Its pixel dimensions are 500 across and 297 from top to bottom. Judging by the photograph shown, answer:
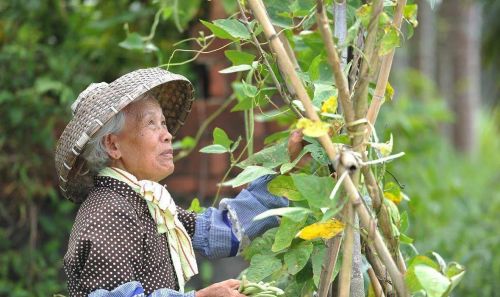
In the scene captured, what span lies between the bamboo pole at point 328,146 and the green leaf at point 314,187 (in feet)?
0.18

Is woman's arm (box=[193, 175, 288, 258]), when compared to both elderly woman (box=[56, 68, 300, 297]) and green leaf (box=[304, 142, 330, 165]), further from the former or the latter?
green leaf (box=[304, 142, 330, 165])

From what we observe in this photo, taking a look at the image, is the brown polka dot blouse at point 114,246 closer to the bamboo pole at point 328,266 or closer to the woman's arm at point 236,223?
the woman's arm at point 236,223

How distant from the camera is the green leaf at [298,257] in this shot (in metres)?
2.29

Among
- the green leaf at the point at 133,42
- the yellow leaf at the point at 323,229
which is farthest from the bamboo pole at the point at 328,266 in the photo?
the green leaf at the point at 133,42

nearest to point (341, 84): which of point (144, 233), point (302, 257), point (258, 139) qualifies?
point (302, 257)

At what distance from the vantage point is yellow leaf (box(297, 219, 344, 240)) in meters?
2.04

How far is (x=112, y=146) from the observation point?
244 cm

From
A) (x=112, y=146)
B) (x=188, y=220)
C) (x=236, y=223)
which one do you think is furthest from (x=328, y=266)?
(x=112, y=146)

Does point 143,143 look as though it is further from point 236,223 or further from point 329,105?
point 329,105

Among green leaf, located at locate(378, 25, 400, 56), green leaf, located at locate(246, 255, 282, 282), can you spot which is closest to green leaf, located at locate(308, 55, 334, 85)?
green leaf, located at locate(378, 25, 400, 56)

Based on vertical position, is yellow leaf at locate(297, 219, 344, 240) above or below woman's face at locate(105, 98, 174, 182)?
below

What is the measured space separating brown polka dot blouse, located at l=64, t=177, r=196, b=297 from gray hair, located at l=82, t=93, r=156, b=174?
4cm

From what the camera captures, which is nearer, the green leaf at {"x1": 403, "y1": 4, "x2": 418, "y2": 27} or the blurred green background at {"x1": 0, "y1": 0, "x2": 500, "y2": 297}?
the green leaf at {"x1": 403, "y1": 4, "x2": 418, "y2": 27}

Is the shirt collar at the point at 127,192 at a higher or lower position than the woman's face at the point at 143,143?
lower
